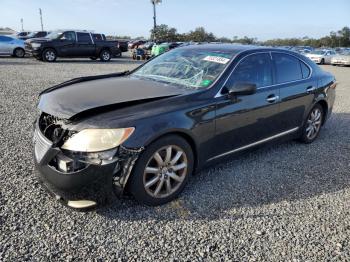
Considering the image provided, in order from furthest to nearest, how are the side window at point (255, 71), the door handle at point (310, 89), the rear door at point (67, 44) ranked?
the rear door at point (67, 44), the door handle at point (310, 89), the side window at point (255, 71)

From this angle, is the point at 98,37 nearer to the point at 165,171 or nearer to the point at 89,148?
the point at 165,171

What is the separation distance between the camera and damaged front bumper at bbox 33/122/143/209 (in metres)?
2.87

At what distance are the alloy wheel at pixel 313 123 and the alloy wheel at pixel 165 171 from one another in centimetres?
286

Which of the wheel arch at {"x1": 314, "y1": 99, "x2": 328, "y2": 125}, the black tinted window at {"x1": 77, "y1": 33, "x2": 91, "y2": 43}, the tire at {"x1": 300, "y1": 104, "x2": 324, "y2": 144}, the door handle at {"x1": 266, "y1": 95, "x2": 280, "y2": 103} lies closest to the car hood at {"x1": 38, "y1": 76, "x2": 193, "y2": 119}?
the door handle at {"x1": 266, "y1": 95, "x2": 280, "y2": 103}

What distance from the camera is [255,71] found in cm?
429

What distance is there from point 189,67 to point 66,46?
1661cm

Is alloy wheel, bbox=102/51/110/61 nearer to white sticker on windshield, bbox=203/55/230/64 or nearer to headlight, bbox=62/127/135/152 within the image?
white sticker on windshield, bbox=203/55/230/64

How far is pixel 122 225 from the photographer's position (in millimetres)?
3053

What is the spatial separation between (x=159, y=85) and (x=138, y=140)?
108cm

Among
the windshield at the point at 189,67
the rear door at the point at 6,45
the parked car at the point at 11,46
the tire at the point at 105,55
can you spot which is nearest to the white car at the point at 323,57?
the tire at the point at 105,55

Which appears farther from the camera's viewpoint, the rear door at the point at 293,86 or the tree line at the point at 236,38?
the tree line at the point at 236,38

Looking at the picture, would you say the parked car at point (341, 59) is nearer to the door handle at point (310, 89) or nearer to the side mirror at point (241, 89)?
the door handle at point (310, 89)

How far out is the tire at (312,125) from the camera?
17.6 feet

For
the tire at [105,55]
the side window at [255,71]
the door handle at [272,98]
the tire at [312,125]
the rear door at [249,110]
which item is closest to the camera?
the rear door at [249,110]
